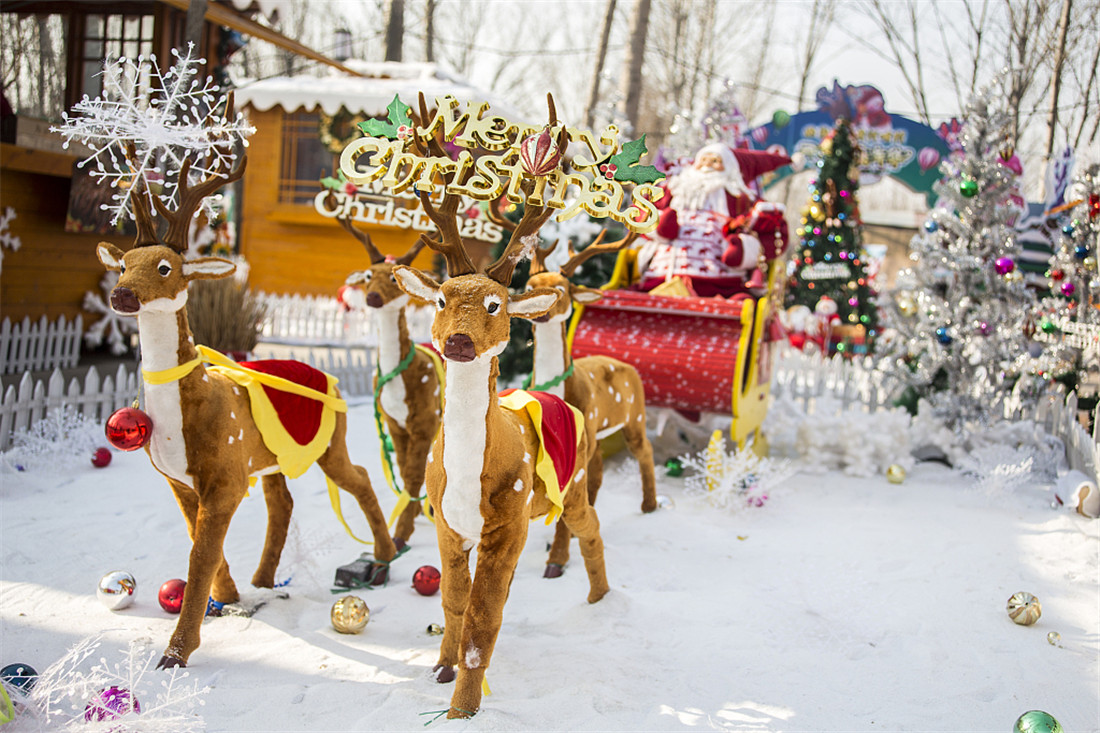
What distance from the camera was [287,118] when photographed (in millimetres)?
14266

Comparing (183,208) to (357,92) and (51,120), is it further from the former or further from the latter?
(357,92)

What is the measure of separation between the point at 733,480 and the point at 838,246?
29.3ft

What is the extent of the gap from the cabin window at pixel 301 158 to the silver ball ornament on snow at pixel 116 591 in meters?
11.5

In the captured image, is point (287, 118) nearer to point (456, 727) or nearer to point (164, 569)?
point (164, 569)

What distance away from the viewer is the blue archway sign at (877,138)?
13906mm

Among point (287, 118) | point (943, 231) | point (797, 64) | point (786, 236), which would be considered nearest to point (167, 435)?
point (786, 236)

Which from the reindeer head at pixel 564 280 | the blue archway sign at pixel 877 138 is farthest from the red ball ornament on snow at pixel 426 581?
the blue archway sign at pixel 877 138

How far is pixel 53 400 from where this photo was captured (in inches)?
223

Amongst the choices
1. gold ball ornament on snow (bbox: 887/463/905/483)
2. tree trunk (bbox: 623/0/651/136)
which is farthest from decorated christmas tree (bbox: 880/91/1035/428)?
tree trunk (bbox: 623/0/651/136)

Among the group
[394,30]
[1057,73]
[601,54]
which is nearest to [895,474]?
[601,54]

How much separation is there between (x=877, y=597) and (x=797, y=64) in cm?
2271

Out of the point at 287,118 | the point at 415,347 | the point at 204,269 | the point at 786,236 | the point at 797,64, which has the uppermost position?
the point at 797,64

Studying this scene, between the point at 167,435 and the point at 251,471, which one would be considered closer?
the point at 167,435

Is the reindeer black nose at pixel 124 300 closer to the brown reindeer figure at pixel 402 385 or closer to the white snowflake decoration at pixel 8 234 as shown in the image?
the brown reindeer figure at pixel 402 385
